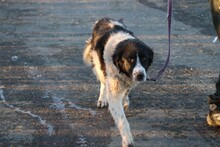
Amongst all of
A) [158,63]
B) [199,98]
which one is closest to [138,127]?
[199,98]

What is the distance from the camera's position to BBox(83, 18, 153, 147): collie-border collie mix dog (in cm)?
504

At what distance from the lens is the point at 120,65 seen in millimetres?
5168

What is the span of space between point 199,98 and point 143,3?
327 inches

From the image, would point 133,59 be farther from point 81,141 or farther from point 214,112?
point 214,112

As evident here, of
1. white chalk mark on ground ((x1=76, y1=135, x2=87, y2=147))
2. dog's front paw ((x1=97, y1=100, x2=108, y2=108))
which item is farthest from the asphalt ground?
dog's front paw ((x1=97, y1=100, x2=108, y2=108))

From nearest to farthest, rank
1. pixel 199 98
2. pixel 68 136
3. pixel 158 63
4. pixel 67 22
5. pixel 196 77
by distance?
pixel 68 136 → pixel 199 98 → pixel 196 77 → pixel 158 63 → pixel 67 22

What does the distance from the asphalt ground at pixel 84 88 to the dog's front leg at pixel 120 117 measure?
0.55ft

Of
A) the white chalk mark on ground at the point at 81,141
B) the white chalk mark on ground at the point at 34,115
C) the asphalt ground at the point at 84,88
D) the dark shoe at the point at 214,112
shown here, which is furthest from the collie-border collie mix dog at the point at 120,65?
the dark shoe at the point at 214,112

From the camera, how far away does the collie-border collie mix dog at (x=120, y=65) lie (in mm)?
5043

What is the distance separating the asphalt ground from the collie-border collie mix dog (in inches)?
10.4

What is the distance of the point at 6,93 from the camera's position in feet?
21.7

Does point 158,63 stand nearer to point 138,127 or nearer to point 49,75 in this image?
point 49,75

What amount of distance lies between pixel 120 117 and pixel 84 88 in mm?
1781

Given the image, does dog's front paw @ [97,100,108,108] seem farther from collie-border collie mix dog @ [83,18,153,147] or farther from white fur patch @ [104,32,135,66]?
white fur patch @ [104,32,135,66]
